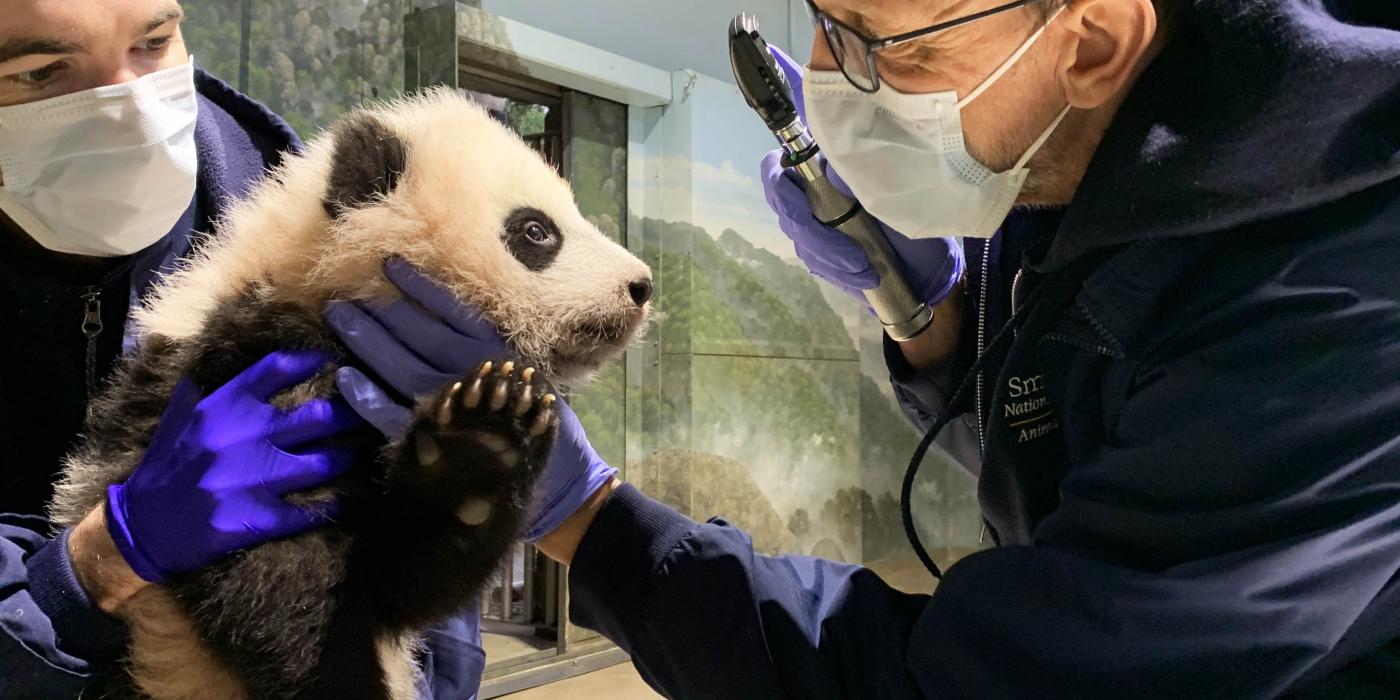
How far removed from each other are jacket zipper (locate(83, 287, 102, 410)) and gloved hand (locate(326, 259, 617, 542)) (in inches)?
19.3

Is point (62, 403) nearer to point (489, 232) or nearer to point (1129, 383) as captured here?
point (489, 232)

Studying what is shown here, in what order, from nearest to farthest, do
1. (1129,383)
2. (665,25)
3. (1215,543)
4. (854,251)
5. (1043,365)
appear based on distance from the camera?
(1215,543) < (1129,383) < (1043,365) < (854,251) < (665,25)

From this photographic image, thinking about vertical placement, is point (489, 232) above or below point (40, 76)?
below

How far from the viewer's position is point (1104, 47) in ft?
3.99

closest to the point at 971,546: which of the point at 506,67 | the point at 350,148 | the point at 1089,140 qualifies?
the point at 506,67

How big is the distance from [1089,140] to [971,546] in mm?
4633

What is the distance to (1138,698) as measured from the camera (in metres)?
0.95

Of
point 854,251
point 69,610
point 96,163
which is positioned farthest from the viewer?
point 854,251

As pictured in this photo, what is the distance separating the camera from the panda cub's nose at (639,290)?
59.7 inches

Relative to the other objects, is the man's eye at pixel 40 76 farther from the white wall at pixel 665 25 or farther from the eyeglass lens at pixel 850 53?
the white wall at pixel 665 25

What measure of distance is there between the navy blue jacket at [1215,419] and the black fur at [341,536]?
412mm

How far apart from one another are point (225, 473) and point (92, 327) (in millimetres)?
506

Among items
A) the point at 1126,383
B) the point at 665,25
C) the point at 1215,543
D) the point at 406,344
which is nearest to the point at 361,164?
the point at 406,344

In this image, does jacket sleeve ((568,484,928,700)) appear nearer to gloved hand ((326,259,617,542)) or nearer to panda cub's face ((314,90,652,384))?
gloved hand ((326,259,617,542))
